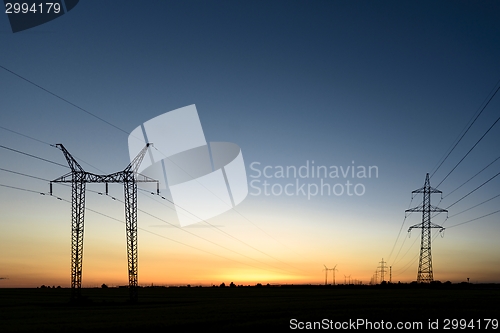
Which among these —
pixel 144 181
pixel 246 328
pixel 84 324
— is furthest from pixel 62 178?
pixel 246 328

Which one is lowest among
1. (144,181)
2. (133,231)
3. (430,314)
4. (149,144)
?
(430,314)

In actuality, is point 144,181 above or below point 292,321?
above

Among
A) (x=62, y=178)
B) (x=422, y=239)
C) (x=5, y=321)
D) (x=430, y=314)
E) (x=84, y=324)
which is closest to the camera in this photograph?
(x=84, y=324)

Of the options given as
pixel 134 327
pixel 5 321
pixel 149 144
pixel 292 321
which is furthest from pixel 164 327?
pixel 149 144

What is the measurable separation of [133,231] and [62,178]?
45.3ft

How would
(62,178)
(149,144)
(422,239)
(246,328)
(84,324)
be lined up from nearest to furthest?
1. (246,328)
2. (84,324)
3. (62,178)
4. (149,144)
5. (422,239)

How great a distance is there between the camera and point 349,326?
4559cm

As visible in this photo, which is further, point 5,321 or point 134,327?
point 5,321

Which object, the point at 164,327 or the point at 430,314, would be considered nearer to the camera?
the point at 164,327

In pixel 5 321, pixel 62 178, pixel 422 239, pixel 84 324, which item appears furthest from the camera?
pixel 422 239

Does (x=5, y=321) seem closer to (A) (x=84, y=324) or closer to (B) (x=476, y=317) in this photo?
(A) (x=84, y=324)

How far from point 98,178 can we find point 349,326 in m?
51.2

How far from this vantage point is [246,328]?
43.2 m

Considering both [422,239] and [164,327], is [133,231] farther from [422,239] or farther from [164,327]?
[422,239]
